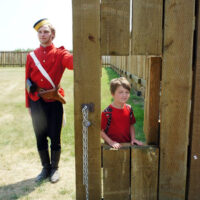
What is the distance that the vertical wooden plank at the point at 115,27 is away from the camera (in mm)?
1777

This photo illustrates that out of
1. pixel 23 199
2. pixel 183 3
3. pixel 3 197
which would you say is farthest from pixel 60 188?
pixel 183 3

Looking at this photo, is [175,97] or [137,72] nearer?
[175,97]

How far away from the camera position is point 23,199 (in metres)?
2.78

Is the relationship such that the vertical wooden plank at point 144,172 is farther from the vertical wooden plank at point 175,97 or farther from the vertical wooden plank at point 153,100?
the vertical wooden plank at point 153,100

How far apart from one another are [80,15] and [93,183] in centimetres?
128

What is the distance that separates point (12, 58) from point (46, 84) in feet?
96.4

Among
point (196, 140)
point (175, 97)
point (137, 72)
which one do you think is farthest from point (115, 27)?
point (137, 72)

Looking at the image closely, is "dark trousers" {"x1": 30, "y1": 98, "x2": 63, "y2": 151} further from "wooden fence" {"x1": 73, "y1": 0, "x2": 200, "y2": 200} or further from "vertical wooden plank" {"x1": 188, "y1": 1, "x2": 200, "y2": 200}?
"vertical wooden plank" {"x1": 188, "y1": 1, "x2": 200, "y2": 200}

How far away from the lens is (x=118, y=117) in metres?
2.38

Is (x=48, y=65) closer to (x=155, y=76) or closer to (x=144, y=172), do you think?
(x=155, y=76)

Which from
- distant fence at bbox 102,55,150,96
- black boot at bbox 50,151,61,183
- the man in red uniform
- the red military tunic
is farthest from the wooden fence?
distant fence at bbox 102,55,150,96

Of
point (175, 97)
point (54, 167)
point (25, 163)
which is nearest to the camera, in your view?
point (175, 97)

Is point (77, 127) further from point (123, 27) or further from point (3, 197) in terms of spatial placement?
point (3, 197)

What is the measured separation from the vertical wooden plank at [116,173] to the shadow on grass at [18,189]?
4.18ft
